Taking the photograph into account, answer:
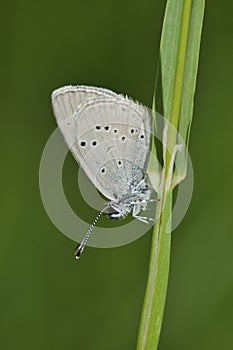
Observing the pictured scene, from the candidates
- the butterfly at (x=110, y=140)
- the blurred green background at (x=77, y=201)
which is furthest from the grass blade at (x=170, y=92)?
the blurred green background at (x=77, y=201)

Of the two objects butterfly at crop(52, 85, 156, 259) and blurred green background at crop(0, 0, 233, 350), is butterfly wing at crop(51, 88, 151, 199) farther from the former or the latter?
blurred green background at crop(0, 0, 233, 350)

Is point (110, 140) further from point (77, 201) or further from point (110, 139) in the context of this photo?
point (77, 201)

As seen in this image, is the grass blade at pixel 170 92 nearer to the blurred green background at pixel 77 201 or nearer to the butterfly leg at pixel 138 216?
the butterfly leg at pixel 138 216

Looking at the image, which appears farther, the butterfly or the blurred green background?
the blurred green background

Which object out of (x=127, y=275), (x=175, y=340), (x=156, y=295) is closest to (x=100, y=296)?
(x=127, y=275)

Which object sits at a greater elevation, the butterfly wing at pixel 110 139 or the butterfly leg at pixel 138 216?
the butterfly wing at pixel 110 139

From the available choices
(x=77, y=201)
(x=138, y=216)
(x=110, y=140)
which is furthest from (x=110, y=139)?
(x=77, y=201)

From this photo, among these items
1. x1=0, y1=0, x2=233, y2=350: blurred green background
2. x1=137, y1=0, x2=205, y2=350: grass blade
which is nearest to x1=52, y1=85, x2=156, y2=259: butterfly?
x1=137, y1=0, x2=205, y2=350: grass blade

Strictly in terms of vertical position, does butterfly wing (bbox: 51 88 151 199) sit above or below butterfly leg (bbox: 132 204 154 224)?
above
